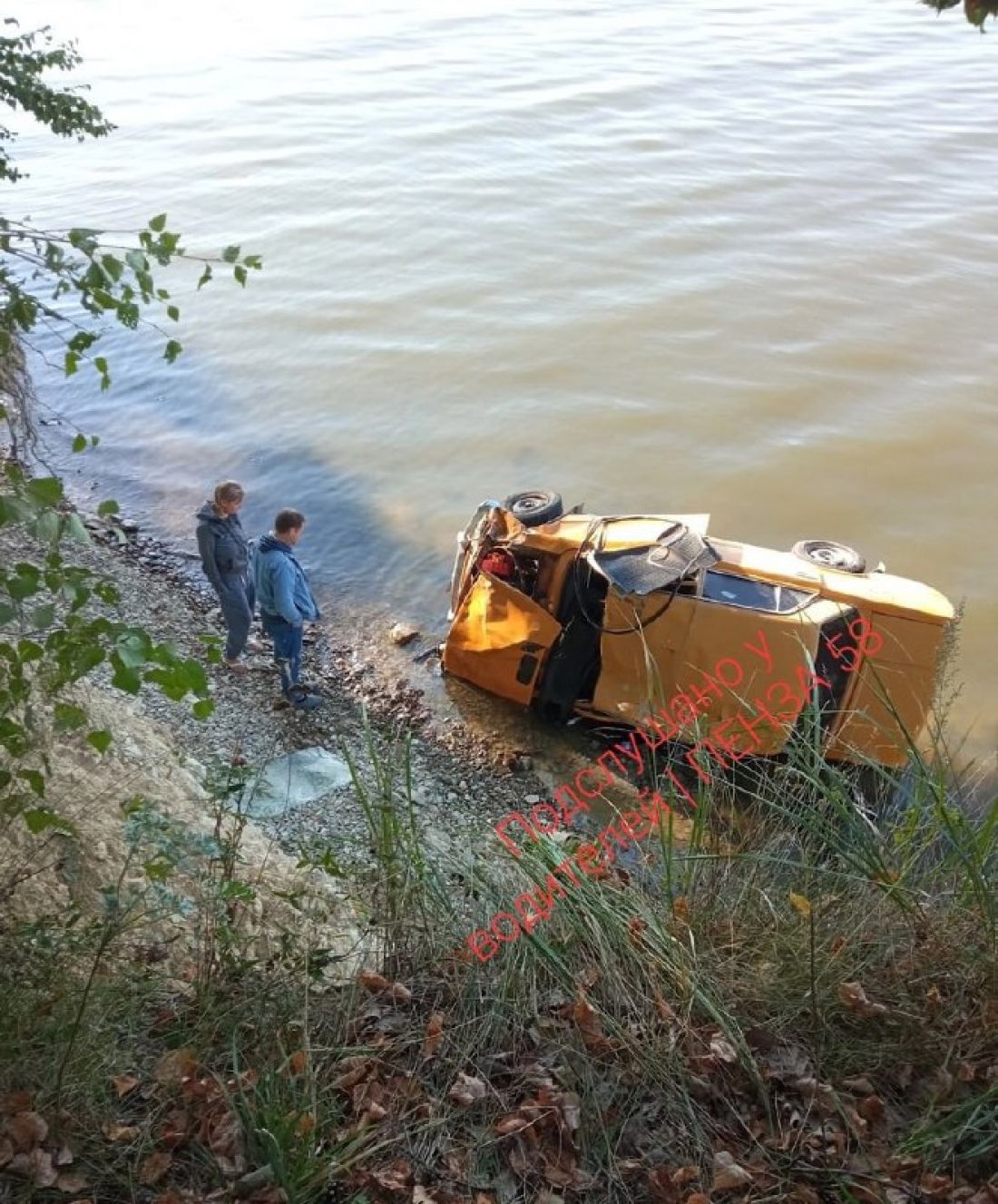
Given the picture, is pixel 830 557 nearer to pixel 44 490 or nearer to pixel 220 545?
pixel 220 545

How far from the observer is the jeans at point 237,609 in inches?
307

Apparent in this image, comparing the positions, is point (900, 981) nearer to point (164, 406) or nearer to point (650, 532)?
point (650, 532)

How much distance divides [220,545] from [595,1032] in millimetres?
5100

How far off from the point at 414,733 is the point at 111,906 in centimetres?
485

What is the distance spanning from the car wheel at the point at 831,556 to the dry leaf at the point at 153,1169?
5.90 m

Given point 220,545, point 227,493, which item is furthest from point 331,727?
point 227,493

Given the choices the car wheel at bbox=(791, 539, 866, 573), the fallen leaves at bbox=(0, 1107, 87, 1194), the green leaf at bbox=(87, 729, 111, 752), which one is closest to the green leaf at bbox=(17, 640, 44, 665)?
the green leaf at bbox=(87, 729, 111, 752)

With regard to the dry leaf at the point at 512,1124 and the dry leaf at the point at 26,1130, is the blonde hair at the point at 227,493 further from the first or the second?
the dry leaf at the point at 512,1124

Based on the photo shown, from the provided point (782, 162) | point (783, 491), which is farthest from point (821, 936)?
point (782, 162)

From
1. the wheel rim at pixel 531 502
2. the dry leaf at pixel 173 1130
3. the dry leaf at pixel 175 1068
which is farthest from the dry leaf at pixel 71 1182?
the wheel rim at pixel 531 502

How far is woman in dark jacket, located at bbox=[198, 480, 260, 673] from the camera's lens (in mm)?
7383

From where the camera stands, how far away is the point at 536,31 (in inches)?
1061

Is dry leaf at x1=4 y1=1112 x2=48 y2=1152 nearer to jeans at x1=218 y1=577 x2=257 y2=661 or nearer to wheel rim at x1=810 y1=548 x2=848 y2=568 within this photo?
jeans at x1=218 y1=577 x2=257 y2=661

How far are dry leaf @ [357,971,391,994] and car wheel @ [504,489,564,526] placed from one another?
466 centimetres
